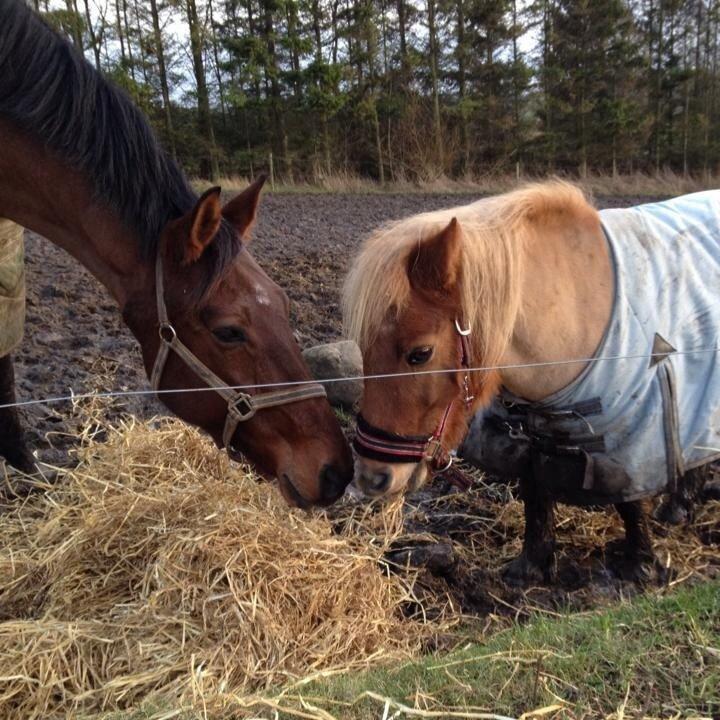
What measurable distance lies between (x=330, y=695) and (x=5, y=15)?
238 centimetres

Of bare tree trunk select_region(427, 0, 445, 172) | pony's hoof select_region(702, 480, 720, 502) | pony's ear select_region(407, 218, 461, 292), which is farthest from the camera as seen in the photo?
bare tree trunk select_region(427, 0, 445, 172)

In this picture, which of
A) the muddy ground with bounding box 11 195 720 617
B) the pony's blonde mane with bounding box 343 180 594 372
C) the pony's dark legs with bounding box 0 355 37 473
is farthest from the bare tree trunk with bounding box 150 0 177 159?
the pony's blonde mane with bounding box 343 180 594 372

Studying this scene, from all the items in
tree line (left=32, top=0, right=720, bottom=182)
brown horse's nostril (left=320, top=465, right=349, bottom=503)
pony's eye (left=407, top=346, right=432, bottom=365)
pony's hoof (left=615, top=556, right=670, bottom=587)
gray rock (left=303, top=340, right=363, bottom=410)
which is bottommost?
pony's hoof (left=615, top=556, right=670, bottom=587)

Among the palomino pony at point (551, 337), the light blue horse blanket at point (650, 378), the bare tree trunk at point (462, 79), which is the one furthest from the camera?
the bare tree trunk at point (462, 79)

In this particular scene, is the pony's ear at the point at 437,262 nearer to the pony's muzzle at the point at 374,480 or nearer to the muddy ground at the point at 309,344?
the pony's muzzle at the point at 374,480

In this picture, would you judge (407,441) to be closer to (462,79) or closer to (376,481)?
(376,481)

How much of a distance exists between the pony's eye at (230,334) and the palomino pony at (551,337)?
42cm

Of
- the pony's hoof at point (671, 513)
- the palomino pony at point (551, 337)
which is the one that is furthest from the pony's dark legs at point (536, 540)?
the pony's hoof at point (671, 513)

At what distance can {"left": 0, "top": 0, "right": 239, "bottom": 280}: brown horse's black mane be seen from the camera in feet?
→ 7.36

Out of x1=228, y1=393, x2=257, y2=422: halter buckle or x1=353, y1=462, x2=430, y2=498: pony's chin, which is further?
x1=353, y1=462, x2=430, y2=498: pony's chin

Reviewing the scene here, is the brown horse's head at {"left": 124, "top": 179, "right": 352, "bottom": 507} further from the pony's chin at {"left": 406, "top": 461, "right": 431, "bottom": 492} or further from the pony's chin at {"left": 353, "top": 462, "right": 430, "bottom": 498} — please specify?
the pony's chin at {"left": 406, "top": 461, "right": 431, "bottom": 492}

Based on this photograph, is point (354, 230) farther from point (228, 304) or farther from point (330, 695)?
point (330, 695)

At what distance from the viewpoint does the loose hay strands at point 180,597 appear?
6.76 feet

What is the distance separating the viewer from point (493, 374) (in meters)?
2.45
